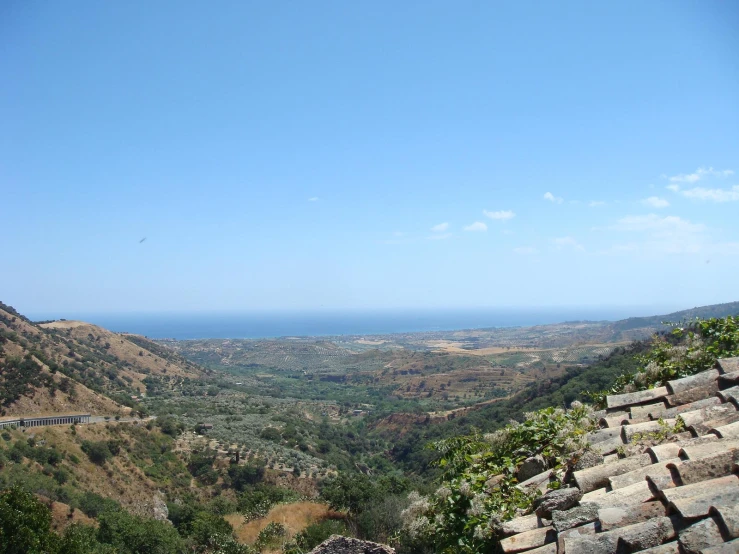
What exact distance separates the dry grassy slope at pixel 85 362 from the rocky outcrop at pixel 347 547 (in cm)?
4937

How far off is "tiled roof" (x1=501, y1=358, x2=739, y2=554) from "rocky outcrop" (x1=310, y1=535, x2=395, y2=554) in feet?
8.16

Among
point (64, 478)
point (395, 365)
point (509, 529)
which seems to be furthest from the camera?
point (395, 365)

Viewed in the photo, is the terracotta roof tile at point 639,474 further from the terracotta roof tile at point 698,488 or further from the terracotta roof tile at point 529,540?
the terracotta roof tile at point 529,540

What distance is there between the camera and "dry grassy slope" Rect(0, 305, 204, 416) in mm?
47344

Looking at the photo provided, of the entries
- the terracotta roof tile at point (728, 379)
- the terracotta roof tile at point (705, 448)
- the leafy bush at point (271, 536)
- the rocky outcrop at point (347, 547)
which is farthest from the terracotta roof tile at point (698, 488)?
the leafy bush at point (271, 536)

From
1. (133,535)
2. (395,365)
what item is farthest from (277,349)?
(133,535)

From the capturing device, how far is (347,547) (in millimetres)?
5957

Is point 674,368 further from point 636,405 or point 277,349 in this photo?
point 277,349

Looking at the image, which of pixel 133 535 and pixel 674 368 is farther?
pixel 133 535

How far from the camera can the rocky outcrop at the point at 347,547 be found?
231 inches

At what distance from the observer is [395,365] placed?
5620 inches

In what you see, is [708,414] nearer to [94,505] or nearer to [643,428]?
[643,428]

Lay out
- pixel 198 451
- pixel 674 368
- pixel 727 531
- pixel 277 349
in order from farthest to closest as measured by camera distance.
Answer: pixel 277 349, pixel 198 451, pixel 674 368, pixel 727 531

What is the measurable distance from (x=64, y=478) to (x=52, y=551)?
2513cm
